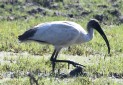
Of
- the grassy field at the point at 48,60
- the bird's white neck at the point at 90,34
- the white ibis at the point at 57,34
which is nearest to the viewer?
the grassy field at the point at 48,60

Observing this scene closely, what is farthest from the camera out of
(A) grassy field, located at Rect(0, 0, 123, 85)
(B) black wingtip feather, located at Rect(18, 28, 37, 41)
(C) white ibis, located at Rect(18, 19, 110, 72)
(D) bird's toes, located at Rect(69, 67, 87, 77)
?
(C) white ibis, located at Rect(18, 19, 110, 72)

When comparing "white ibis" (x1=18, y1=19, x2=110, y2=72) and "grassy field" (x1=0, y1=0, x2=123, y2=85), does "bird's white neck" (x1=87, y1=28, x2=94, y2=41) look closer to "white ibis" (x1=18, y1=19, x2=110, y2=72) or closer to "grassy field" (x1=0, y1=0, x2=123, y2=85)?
"white ibis" (x1=18, y1=19, x2=110, y2=72)

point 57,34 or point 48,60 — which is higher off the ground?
point 57,34

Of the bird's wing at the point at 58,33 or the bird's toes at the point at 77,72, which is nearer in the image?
the bird's toes at the point at 77,72

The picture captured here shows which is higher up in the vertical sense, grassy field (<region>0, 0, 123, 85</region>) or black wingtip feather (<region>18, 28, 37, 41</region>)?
black wingtip feather (<region>18, 28, 37, 41</region>)

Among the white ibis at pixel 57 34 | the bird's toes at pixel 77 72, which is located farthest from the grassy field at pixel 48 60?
the white ibis at pixel 57 34

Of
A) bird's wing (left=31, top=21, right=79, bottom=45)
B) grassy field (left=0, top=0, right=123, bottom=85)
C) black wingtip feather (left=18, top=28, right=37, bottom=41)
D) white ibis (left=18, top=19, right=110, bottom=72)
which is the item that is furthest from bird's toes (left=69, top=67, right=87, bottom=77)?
black wingtip feather (left=18, top=28, right=37, bottom=41)

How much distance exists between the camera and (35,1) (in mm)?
19625

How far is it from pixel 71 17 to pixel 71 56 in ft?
23.0

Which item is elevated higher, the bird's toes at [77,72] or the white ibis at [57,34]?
the white ibis at [57,34]

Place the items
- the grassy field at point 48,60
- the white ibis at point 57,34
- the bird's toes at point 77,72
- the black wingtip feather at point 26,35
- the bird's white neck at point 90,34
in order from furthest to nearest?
the bird's white neck at point 90,34, the white ibis at point 57,34, the black wingtip feather at point 26,35, the bird's toes at point 77,72, the grassy field at point 48,60

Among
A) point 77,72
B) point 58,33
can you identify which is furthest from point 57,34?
point 77,72

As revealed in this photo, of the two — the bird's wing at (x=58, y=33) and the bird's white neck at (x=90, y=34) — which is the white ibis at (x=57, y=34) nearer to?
the bird's wing at (x=58, y=33)

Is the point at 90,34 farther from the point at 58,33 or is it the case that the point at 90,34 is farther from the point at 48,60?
the point at 48,60
